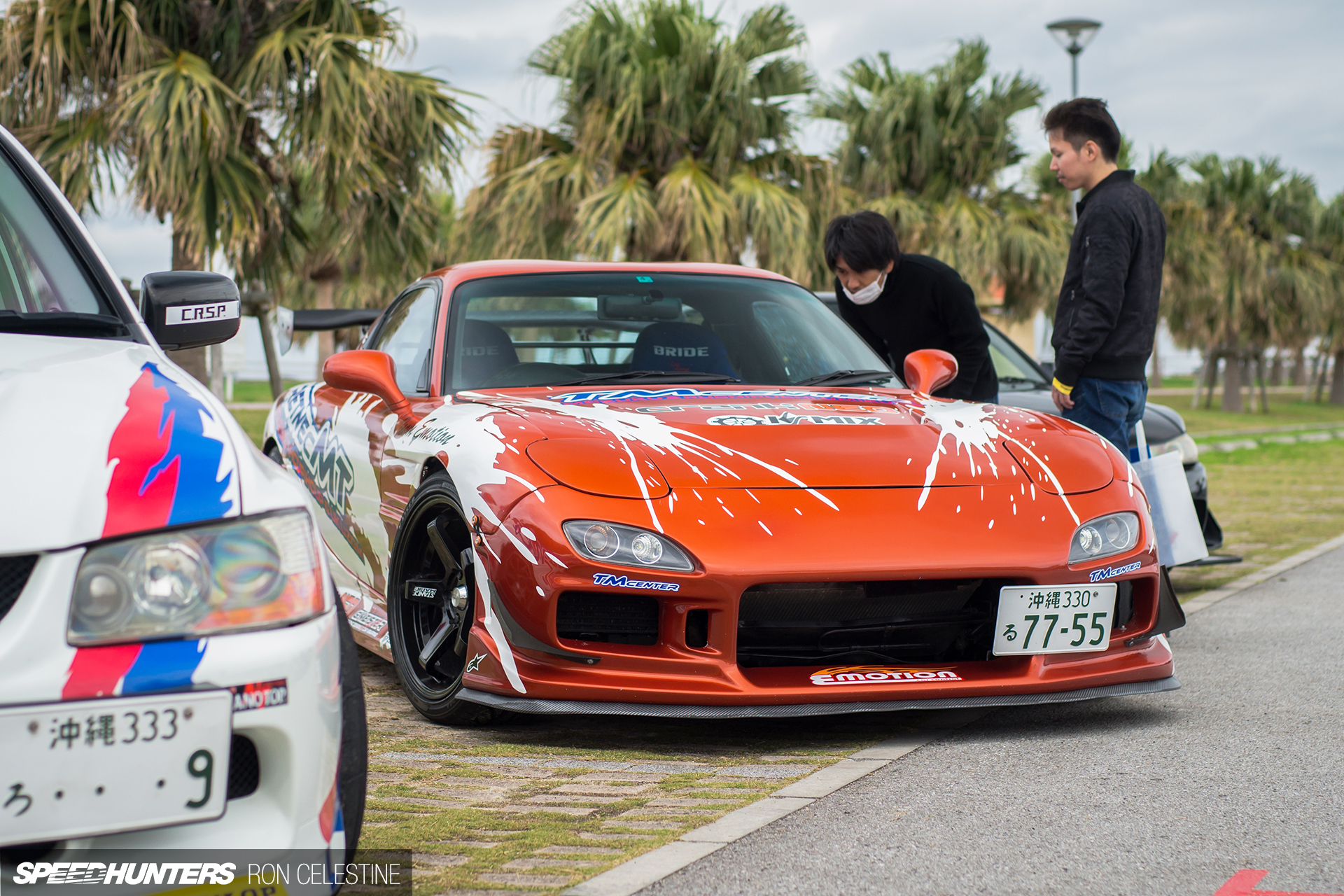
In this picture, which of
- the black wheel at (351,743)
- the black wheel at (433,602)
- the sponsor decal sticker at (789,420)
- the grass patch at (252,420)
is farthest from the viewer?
the grass patch at (252,420)

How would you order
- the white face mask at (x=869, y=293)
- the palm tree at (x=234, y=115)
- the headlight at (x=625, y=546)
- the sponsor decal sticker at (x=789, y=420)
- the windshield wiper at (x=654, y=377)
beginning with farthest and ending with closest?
the palm tree at (x=234, y=115)
the white face mask at (x=869, y=293)
the windshield wiper at (x=654, y=377)
the sponsor decal sticker at (x=789, y=420)
the headlight at (x=625, y=546)

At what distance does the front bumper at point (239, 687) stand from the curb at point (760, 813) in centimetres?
63

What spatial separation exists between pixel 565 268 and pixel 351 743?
9.55 feet

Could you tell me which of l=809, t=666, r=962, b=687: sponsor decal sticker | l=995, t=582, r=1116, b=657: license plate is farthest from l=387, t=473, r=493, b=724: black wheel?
l=995, t=582, r=1116, b=657: license plate

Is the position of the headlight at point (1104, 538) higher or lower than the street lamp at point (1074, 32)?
lower

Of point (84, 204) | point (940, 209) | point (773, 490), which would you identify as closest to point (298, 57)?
point (84, 204)

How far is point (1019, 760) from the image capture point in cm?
342

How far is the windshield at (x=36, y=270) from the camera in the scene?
109 inches

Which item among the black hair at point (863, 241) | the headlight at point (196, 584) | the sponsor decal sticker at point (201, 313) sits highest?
the black hair at point (863, 241)

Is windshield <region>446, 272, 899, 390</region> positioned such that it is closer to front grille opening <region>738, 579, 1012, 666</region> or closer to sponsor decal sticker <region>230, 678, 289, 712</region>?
front grille opening <region>738, 579, 1012, 666</region>

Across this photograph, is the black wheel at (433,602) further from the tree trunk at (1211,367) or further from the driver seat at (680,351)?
the tree trunk at (1211,367)

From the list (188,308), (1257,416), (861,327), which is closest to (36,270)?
(188,308)

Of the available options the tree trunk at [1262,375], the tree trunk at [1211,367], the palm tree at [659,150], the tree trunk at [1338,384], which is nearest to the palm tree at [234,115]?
the palm tree at [659,150]

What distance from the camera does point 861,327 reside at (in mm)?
6004
